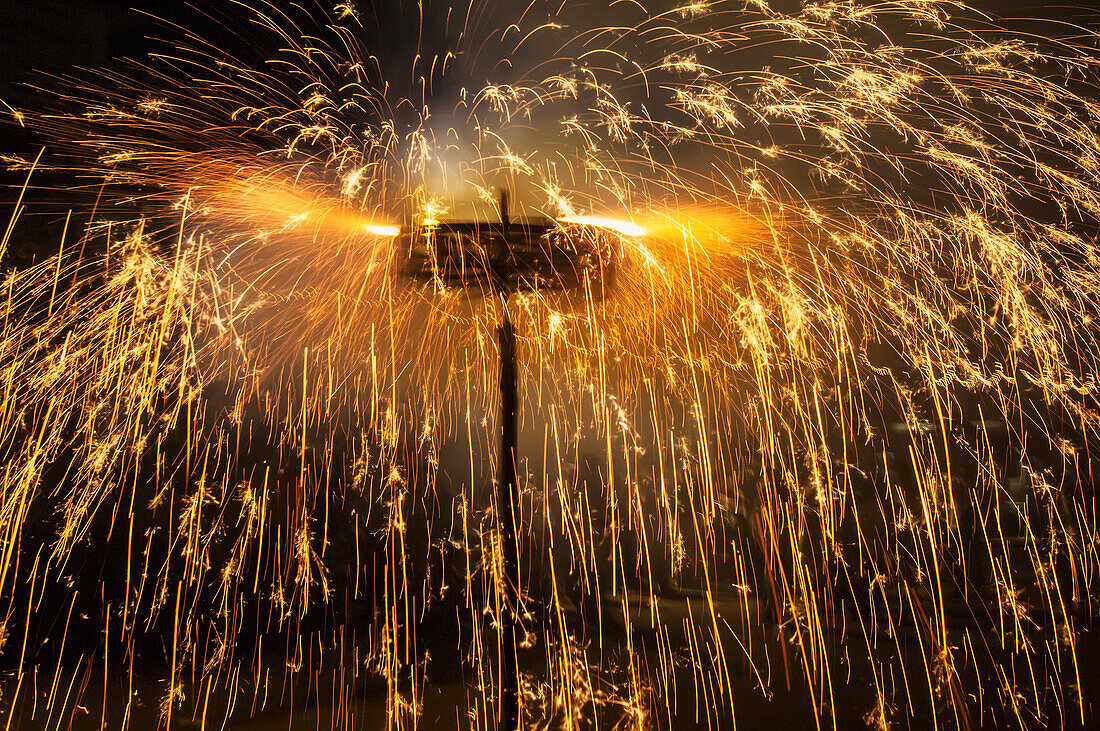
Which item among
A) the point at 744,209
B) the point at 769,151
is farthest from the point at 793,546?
the point at 769,151

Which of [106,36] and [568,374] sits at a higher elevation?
[106,36]

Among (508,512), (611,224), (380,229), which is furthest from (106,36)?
(508,512)

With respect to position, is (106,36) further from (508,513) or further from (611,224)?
(508,513)

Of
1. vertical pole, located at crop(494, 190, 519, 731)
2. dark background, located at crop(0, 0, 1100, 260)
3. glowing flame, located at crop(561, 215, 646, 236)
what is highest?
dark background, located at crop(0, 0, 1100, 260)

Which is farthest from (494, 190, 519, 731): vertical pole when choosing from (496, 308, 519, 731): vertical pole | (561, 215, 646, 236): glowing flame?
(561, 215, 646, 236): glowing flame

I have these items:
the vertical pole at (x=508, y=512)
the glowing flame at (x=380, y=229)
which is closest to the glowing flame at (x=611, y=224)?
the vertical pole at (x=508, y=512)

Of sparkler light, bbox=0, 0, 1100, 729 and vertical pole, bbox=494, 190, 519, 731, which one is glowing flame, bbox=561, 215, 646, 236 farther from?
vertical pole, bbox=494, 190, 519, 731

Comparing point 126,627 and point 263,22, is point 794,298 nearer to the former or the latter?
point 263,22

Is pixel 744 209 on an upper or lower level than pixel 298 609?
upper
